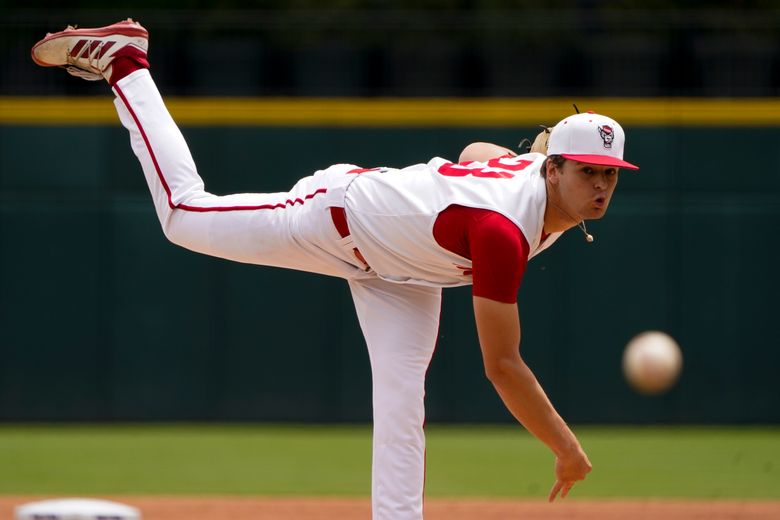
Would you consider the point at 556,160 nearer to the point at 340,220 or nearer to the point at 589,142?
the point at 589,142

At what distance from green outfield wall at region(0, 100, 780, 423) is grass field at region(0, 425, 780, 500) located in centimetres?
30

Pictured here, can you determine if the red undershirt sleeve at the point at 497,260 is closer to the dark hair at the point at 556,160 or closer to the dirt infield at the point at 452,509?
the dark hair at the point at 556,160

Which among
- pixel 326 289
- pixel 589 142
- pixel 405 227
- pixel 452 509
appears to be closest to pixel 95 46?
pixel 405 227

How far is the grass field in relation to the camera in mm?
7672

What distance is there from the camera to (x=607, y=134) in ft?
14.1

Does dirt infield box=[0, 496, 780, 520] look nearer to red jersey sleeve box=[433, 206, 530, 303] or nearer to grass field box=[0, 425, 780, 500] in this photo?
grass field box=[0, 425, 780, 500]

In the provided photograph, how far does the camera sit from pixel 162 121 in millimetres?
4785

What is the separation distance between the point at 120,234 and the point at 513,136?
124 inches

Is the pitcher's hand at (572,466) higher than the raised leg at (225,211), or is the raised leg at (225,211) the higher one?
the raised leg at (225,211)

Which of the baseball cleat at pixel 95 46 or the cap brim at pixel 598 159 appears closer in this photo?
the cap brim at pixel 598 159

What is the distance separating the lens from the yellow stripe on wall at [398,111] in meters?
10.1

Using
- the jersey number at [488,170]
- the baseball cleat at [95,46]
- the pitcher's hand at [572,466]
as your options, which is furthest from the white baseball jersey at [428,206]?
the baseball cleat at [95,46]

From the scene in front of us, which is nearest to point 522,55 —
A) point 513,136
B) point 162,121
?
point 513,136

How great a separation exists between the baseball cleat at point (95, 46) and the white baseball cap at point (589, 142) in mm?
1664
